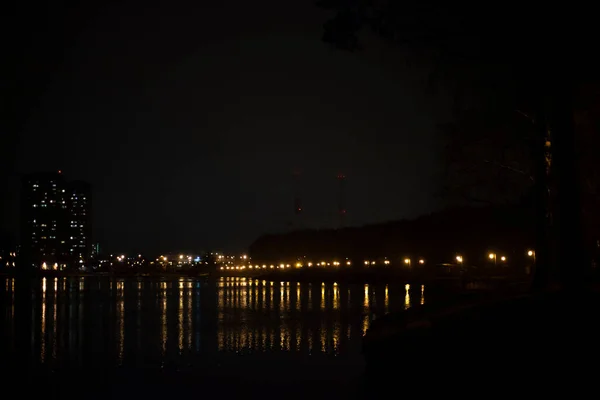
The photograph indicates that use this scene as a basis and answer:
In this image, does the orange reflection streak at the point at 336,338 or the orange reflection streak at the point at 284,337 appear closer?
the orange reflection streak at the point at 336,338

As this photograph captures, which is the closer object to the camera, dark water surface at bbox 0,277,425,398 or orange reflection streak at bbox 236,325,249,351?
dark water surface at bbox 0,277,425,398

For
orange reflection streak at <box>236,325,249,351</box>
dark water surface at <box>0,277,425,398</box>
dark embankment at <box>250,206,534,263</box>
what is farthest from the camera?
dark embankment at <box>250,206,534,263</box>

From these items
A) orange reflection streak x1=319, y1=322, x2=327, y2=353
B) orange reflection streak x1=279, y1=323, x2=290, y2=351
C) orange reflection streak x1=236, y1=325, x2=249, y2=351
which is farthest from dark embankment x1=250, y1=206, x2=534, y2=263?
orange reflection streak x1=236, y1=325, x2=249, y2=351

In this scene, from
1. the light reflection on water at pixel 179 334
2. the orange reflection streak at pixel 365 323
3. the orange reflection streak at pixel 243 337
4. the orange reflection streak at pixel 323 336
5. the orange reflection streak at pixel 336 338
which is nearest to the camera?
the light reflection on water at pixel 179 334

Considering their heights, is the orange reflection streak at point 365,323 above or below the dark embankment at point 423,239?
below

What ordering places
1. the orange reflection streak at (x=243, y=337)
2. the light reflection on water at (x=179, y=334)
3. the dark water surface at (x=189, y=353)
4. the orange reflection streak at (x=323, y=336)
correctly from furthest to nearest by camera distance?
1. the orange reflection streak at (x=243, y=337)
2. the orange reflection streak at (x=323, y=336)
3. the light reflection on water at (x=179, y=334)
4. the dark water surface at (x=189, y=353)

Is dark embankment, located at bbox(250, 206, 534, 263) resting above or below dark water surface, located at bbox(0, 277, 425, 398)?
above

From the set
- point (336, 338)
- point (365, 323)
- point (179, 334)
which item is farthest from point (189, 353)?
point (365, 323)

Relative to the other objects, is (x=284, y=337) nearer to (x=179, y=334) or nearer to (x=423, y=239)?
(x=179, y=334)

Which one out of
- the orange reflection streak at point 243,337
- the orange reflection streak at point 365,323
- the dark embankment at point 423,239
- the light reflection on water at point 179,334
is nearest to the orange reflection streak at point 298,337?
the light reflection on water at point 179,334

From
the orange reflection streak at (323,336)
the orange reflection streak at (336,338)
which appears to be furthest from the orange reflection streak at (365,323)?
the orange reflection streak at (323,336)

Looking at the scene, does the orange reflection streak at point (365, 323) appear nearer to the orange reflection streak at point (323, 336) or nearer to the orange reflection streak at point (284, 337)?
the orange reflection streak at point (323, 336)

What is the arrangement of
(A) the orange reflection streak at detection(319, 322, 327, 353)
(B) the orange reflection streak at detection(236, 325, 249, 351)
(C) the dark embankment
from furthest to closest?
(C) the dark embankment < (B) the orange reflection streak at detection(236, 325, 249, 351) < (A) the orange reflection streak at detection(319, 322, 327, 353)

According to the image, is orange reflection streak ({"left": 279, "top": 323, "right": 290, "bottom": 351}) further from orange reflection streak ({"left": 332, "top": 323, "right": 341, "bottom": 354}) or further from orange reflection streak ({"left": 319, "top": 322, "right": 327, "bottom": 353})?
orange reflection streak ({"left": 332, "top": 323, "right": 341, "bottom": 354})
